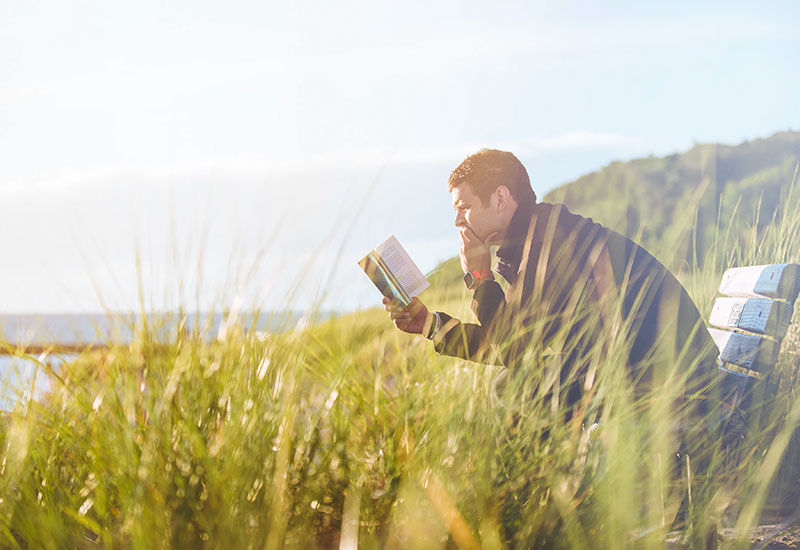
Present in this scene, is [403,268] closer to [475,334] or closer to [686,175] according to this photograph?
[475,334]

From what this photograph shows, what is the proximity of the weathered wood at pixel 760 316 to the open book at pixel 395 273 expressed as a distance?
5.73 feet

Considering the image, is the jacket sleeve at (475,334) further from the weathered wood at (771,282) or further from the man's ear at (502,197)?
the weathered wood at (771,282)

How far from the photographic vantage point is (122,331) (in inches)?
79.7

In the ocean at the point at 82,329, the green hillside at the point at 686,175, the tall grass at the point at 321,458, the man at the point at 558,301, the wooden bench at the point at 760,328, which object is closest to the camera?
the tall grass at the point at 321,458

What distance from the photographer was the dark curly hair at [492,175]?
2.94 m

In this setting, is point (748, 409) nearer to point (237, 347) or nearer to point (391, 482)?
point (391, 482)

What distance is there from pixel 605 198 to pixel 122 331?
26368 mm

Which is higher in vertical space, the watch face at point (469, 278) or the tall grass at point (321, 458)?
the watch face at point (469, 278)

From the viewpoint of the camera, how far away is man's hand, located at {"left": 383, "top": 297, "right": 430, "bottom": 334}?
2605 mm

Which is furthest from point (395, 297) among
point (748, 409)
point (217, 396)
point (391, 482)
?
point (748, 409)

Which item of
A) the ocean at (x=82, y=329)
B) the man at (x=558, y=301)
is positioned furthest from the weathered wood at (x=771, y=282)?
the ocean at (x=82, y=329)

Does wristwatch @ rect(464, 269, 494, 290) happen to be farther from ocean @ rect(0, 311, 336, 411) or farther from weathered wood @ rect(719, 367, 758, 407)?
weathered wood @ rect(719, 367, 758, 407)

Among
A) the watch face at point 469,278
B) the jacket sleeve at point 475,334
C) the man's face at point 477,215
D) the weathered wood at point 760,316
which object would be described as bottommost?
the weathered wood at point 760,316

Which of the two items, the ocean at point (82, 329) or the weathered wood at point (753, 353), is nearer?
the ocean at point (82, 329)
